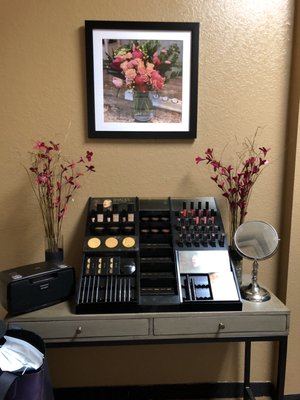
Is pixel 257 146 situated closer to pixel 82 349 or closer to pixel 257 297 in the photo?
pixel 257 297

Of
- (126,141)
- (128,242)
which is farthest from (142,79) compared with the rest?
(128,242)

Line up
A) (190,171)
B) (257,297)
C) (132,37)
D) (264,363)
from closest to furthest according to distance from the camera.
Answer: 1. (257,297)
2. (132,37)
3. (190,171)
4. (264,363)

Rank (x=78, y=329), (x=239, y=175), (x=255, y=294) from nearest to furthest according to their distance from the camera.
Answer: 1. (x=78, y=329)
2. (x=255, y=294)
3. (x=239, y=175)

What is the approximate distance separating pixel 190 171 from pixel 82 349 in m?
1.19

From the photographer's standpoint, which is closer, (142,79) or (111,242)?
(111,242)

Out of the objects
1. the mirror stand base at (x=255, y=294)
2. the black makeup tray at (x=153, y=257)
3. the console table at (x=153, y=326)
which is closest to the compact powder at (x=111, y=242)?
the black makeup tray at (x=153, y=257)

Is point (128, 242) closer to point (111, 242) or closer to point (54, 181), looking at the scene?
point (111, 242)

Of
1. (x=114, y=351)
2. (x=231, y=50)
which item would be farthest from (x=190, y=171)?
(x=114, y=351)

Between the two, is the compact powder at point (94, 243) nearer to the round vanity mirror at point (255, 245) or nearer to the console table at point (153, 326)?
the console table at point (153, 326)

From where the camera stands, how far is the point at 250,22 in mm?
1941

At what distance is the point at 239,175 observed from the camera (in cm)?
191

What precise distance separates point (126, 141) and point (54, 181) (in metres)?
0.45

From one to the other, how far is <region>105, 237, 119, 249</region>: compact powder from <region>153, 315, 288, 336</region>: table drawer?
0.41m

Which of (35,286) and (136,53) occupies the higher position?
(136,53)
